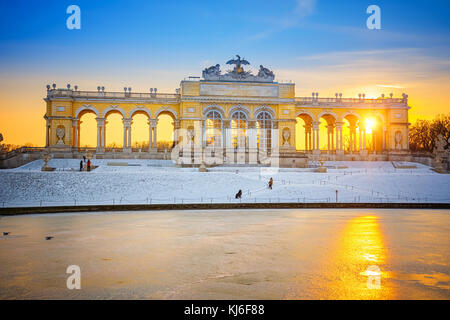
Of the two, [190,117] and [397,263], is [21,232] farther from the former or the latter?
[190,117]

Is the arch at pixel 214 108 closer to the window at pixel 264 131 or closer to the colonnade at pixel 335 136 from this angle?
the window at pixel 264 131

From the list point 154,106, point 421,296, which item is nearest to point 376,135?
point 154,106

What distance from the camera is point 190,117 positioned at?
52.2 metres

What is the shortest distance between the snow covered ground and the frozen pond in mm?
9219

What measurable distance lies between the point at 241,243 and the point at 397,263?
4.98 m

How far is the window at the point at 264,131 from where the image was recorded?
53594 millimetres

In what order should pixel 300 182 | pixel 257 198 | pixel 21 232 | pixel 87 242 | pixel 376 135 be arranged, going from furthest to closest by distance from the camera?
1. pixel 376 135
2. pixel 300 182
3. pixel 257 198
4. pixel 21 232
5. pixel 87 242

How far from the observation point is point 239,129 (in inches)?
2098

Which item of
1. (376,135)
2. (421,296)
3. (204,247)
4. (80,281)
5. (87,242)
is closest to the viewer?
(421,296)

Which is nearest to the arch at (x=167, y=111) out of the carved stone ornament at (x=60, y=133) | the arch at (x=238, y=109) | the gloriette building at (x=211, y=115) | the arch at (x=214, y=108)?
the gloriette building at (x=211, y=115)

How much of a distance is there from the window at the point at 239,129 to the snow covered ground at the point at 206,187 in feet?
50.5

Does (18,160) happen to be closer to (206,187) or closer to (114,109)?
(114,109)

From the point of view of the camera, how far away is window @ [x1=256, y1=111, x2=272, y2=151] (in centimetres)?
5359

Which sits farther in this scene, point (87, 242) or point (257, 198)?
point (257, 198)
